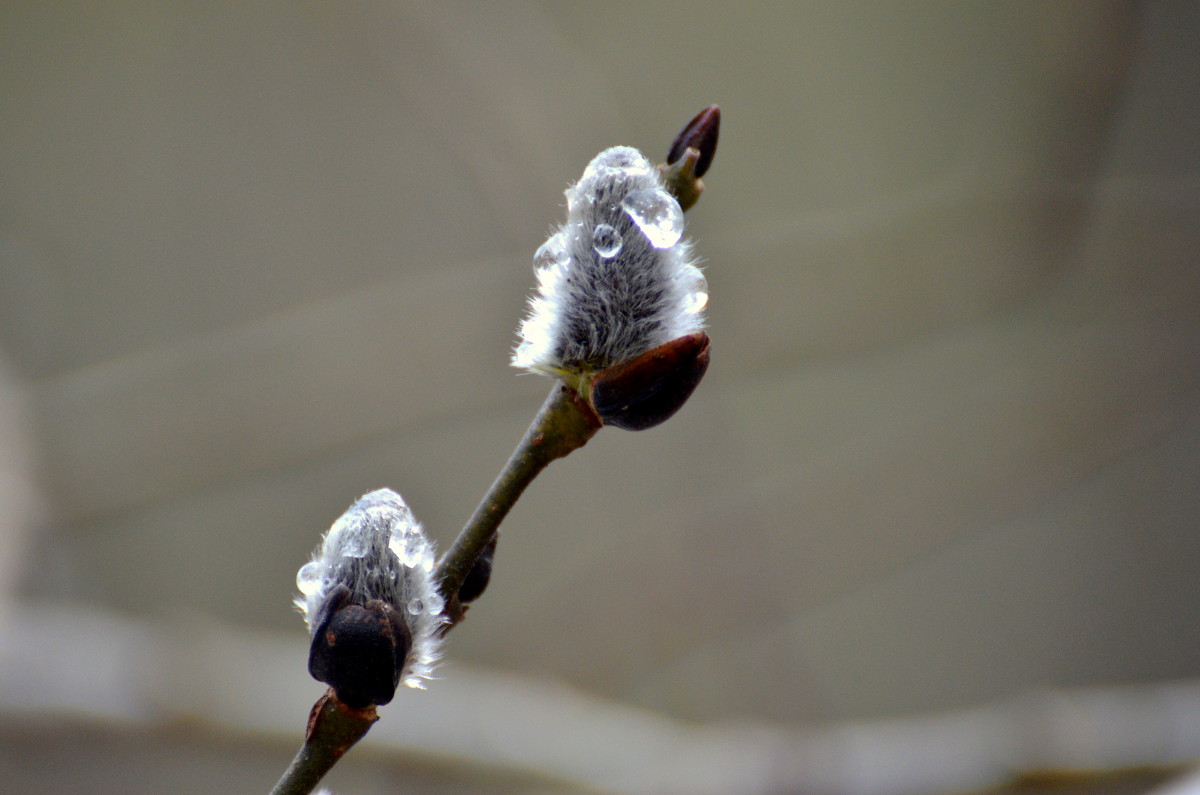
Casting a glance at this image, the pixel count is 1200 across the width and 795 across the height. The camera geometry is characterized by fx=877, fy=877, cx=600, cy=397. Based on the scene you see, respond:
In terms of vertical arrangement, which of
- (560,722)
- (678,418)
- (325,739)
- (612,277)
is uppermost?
(678,418)

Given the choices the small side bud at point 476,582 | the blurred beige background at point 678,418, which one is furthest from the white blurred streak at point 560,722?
the small side bud at point 476,582

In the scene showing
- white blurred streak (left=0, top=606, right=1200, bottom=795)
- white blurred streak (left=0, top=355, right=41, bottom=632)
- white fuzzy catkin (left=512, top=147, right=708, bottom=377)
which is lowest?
white fuzzy catkin (left=512, top=147, right=708, bottom=377)

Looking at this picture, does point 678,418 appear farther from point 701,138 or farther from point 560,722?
point 701,138

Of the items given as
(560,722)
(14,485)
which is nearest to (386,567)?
(560,722)

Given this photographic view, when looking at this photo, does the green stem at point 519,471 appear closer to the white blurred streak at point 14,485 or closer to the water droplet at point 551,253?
the water droplet at point 551,253

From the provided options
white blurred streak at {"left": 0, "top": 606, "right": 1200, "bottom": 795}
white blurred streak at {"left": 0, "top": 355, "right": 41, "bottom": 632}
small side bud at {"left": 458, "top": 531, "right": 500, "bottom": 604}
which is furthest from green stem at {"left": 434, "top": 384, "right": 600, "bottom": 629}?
white blurred streak at {"left": 0, "top": 355, "right": 41, "bottom": 632}

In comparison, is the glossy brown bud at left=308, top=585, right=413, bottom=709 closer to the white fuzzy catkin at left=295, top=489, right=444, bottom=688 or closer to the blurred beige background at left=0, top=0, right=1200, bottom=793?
the white fuzzy catkin at left=295, top=489, right=444, bottom=688

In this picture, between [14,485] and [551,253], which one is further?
[14,485]
